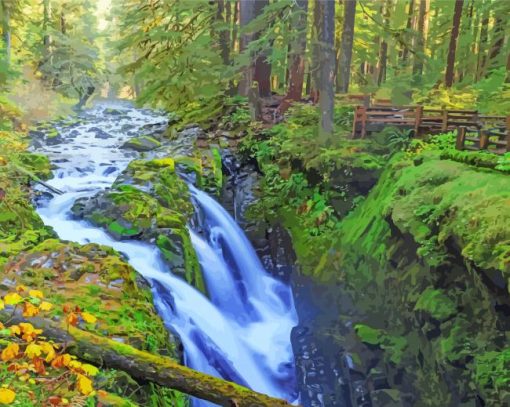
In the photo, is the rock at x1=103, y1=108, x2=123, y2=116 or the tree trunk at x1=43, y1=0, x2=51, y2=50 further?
the tree trunk at x1=43, y1=0, x2=51, y2=50

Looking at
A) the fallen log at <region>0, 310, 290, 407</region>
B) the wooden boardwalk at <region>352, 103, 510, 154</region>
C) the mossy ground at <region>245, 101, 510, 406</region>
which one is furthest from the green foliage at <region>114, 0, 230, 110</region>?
the fallen log at <region>0, 310, 290, 407</region>

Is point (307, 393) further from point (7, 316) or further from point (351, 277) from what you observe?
point (7, 316)

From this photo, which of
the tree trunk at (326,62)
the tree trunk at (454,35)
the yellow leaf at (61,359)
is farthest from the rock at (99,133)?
the yellow leaf at (61,359)

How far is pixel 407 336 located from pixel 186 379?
560 cm

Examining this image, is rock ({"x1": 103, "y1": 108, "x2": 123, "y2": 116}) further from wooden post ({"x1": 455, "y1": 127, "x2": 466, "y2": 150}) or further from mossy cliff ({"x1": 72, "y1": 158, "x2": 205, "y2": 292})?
wooden post ({"x1": 455, "y1": 127, "x2": 466, "y2": 150})

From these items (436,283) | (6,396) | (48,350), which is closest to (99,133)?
(436,283)

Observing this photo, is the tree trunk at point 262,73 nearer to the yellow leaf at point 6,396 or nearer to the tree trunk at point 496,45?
the tree trunk at point 496,45

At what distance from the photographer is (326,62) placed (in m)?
13.8

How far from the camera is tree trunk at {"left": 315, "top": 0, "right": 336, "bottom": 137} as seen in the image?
1336 cm

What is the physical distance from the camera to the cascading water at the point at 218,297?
28.6 ft

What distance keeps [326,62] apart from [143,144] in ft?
29.8

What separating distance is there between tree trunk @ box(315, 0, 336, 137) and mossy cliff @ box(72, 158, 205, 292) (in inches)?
185

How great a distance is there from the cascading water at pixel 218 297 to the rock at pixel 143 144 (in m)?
3.38

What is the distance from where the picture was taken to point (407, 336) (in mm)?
8945
